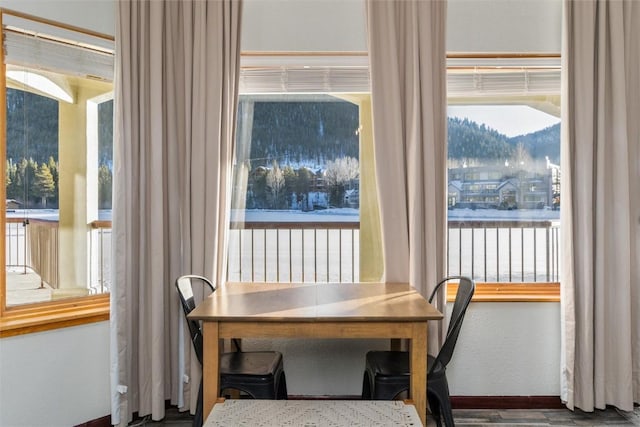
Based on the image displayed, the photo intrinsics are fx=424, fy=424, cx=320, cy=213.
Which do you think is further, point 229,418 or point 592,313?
point 592,313

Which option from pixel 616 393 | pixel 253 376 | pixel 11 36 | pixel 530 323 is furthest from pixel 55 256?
pixel 616 393

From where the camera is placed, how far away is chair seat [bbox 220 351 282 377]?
2020 mm

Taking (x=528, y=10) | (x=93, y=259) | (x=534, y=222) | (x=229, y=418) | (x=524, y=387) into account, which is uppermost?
(x=528, y=10)

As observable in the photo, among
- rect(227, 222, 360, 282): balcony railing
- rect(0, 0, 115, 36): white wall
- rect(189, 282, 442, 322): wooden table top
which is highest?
rect(0, 0, 115, 36): white wall

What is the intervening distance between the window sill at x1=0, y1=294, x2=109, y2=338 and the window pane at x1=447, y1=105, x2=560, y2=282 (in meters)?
2.23

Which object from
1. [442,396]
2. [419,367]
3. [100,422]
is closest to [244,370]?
[419,367]

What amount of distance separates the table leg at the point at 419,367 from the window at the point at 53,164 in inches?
70.7

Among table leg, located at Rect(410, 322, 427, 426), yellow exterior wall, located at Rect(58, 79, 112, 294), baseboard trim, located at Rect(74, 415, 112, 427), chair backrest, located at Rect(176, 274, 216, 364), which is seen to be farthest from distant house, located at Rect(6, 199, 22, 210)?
table leg, located at Rect(410, 322, 427, 426)

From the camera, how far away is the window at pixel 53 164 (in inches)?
89.3

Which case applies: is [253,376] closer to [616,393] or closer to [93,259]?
[93,259]

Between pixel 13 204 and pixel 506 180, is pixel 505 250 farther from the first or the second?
pixel 13 204

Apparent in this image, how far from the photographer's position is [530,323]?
8.90 feet

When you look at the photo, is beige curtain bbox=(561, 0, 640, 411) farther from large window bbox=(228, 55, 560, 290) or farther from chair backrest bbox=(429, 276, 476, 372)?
chair backrest bbox=(429, 276, 476, 372)

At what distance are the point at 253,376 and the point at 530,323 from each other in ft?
5.94
